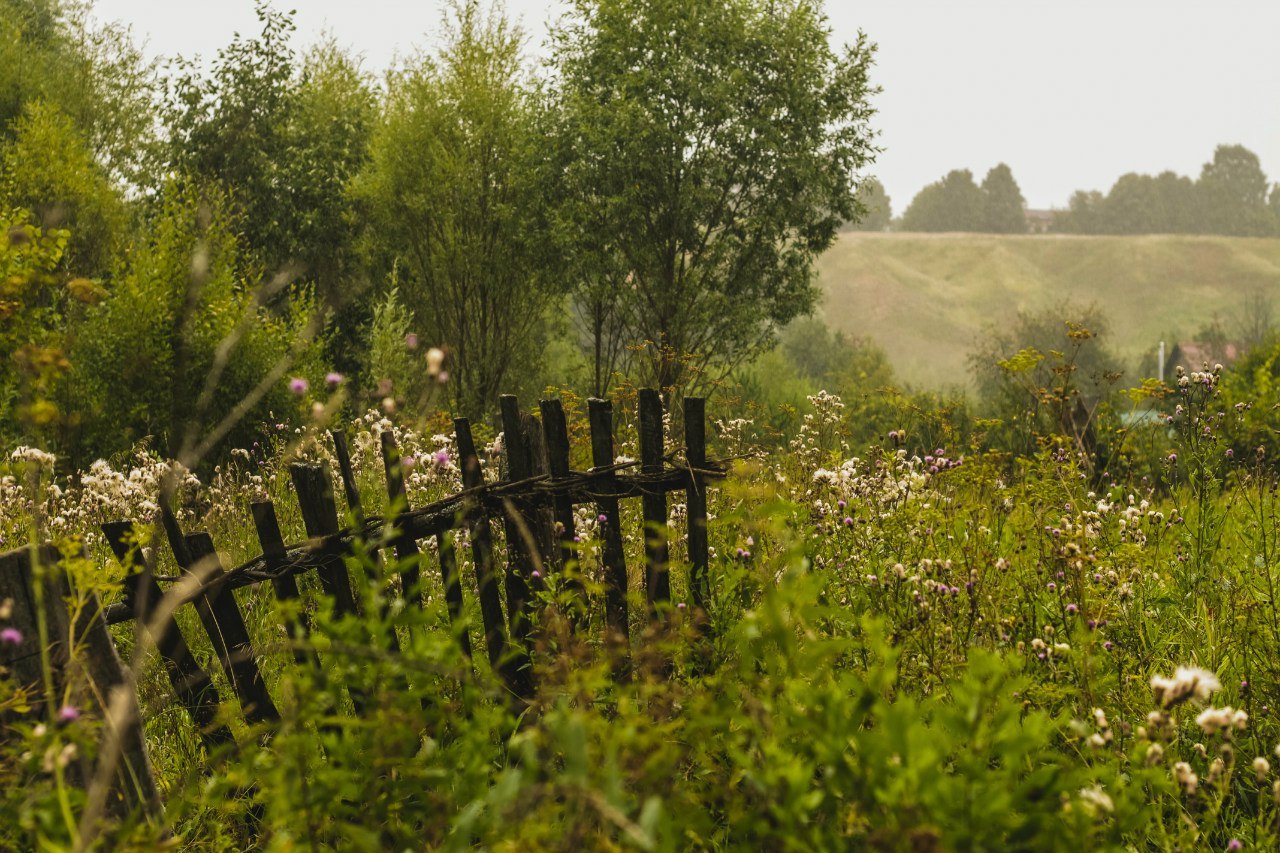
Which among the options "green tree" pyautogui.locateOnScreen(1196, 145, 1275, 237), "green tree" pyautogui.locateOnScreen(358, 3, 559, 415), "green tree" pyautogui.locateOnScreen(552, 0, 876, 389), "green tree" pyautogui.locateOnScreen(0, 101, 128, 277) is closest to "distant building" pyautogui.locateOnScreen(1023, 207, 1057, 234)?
"green tree" pyautogui.locateOnScreen(1196, 145, 1275, 237)

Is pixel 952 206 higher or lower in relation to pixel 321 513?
higher

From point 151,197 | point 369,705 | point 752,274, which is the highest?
point 151,197

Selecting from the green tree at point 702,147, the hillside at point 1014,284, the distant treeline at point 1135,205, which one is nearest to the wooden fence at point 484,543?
the green tree at point 702,147

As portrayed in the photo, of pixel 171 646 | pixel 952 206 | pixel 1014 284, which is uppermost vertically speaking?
pixel 952 206

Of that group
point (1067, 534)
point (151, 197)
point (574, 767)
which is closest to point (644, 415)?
point (1067, 534)

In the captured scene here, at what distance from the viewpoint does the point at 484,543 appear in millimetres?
3232

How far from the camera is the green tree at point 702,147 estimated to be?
1734 centimetres

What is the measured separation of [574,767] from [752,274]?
1770 centimetres

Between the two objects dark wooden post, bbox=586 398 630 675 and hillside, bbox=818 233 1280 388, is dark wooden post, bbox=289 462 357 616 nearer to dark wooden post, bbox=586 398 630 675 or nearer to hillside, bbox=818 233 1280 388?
dark wooden post, bbox=586 398 630 675

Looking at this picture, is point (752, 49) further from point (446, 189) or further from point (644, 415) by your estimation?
point (644, 415)

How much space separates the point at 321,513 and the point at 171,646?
0.66 metres

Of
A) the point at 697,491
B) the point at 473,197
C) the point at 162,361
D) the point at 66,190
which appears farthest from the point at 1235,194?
the point at 697,491

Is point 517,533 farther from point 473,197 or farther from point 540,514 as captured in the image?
point 473,197

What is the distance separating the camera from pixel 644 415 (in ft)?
11.2
